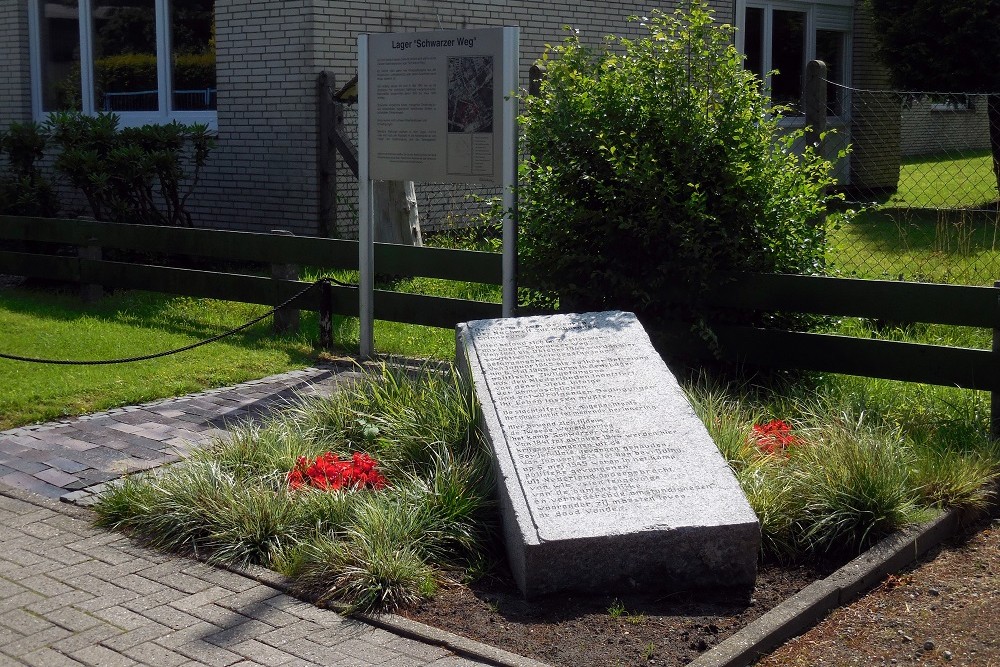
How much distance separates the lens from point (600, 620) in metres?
4.42

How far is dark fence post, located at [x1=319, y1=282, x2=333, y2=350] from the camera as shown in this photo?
→ 9.02m

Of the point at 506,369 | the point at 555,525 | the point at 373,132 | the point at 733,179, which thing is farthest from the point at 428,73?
the point at 555,525

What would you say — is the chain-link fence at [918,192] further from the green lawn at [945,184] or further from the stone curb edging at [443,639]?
the stone curb edging at [443,639]

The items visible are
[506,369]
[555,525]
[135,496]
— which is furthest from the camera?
[506,369]

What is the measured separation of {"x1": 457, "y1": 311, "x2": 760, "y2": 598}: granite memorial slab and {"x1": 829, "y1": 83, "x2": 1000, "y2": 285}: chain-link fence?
2556 mm

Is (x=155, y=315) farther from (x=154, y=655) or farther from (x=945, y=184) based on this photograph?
(x=945, y=184)

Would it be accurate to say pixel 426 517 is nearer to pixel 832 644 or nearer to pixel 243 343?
pixel 832 644

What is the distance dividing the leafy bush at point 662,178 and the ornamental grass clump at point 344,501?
1.46 m

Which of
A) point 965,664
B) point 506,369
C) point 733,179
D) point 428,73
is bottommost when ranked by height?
point 965,664

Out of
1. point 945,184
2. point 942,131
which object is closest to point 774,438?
point 945,184

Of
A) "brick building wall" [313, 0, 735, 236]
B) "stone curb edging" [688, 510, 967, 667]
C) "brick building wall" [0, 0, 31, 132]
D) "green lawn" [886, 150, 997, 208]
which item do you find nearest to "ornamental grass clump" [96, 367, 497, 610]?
"stone curb edging" [688, 510, 967, 667]

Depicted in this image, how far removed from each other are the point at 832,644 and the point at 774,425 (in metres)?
1.93

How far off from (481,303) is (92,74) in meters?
8.97

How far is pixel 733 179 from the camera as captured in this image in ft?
22.4
